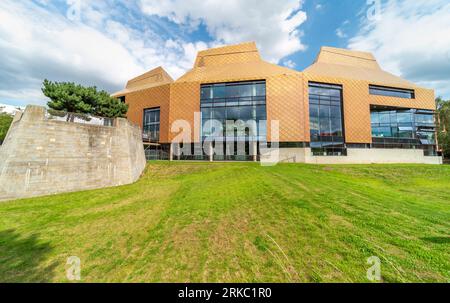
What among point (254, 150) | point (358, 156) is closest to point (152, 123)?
point (254, 150)

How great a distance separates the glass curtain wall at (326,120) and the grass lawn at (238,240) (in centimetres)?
2268

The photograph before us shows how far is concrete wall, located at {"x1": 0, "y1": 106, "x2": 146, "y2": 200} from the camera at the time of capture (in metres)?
12.0

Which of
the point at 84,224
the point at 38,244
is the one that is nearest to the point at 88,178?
the point at 84,224

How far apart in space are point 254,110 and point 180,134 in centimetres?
1385

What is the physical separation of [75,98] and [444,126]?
7597 centimetres

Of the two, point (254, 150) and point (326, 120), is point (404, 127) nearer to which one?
point (326, 120)

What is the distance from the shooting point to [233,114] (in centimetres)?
2984

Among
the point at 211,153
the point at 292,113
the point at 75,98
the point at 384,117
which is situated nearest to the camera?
the point at 75,98

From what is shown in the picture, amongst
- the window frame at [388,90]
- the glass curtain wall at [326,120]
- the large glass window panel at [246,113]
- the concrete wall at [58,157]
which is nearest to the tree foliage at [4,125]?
the concrete wall at [58,157]

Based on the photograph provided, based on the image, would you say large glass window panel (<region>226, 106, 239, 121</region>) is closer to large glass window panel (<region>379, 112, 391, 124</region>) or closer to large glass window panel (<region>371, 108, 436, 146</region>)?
large glass window panel (<region>371, 108, 436, 146</region>)

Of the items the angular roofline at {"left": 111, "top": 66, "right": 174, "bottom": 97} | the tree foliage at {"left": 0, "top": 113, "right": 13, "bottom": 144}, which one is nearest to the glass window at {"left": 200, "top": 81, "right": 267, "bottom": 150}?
the angular roofline at {"left": 111, "top": 66, "right": 174, "bottom": 97}

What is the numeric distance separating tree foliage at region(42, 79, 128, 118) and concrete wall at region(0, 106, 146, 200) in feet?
36.2

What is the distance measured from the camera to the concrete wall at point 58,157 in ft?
39.4
